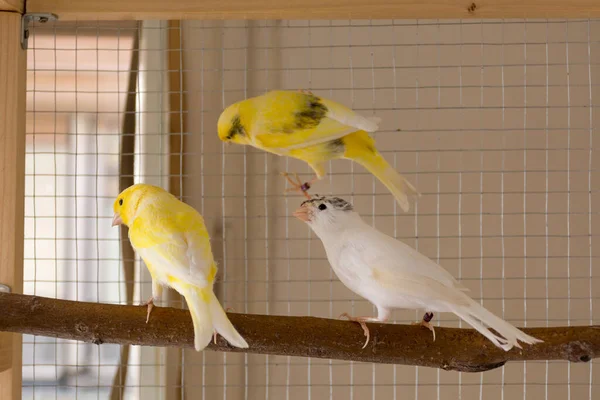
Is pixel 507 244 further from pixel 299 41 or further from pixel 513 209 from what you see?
pixel 299 41

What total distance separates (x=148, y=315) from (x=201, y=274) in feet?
0.33

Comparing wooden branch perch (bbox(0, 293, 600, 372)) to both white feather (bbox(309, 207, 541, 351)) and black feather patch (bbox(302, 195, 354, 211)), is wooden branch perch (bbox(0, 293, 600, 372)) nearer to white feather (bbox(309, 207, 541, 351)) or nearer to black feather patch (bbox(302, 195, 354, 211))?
white feather (bbox(309, 207, 541, 351))

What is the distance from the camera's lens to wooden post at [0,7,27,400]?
3.27 feet

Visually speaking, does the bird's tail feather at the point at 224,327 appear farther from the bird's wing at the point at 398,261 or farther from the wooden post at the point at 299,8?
the wooden post at the point at 299,8

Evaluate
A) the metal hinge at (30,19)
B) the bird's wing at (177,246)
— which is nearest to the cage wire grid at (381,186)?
the metal hinge at (30,19)

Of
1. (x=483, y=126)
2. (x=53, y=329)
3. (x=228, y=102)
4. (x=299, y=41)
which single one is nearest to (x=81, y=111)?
(x=228, y=102)

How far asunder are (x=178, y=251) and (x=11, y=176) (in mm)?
314

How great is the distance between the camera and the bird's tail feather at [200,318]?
0.83 m

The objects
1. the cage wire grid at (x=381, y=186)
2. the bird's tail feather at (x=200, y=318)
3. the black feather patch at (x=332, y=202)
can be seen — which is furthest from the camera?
the cage wire grid at (x=381, y=186)

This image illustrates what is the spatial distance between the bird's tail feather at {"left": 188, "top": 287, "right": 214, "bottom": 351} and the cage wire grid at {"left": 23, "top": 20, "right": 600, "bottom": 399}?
0.52 m

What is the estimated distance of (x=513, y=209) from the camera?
1431mm

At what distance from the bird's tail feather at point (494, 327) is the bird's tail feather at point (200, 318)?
313 mm

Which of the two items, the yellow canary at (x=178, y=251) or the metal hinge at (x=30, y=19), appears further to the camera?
the metal hinge at (x=30, y=19)

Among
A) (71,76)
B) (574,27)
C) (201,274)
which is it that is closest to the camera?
(201,274)
